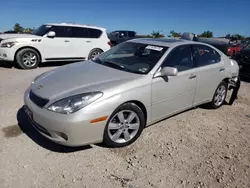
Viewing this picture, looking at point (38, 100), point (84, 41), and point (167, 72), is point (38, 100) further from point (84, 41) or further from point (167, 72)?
point (84, 41)

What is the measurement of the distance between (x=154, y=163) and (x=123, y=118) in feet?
2.33

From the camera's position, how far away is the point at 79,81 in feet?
10.7

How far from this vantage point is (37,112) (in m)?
2.94

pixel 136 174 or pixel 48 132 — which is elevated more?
pixel 48 132

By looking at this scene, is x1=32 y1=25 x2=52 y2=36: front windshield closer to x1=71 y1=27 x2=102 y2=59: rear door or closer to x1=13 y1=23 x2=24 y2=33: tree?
x1=71 y1=27 x2=102 y2=59: rear door

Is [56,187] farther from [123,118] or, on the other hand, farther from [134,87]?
[134,87]

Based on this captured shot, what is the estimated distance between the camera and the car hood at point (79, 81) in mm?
3008

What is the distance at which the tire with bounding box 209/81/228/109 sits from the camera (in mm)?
4727

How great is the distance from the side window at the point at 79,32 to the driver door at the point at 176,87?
5.76 metres

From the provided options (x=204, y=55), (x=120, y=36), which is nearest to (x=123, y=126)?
(x=204, y=55)

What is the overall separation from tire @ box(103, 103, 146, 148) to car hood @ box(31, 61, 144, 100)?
0.32 m

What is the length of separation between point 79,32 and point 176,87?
627cm

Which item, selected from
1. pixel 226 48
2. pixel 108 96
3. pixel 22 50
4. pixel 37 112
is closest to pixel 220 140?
pixel 108 96

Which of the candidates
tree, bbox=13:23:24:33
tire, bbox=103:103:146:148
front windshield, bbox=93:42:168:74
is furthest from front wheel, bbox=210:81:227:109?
tree, bbox=13:23:24:33
